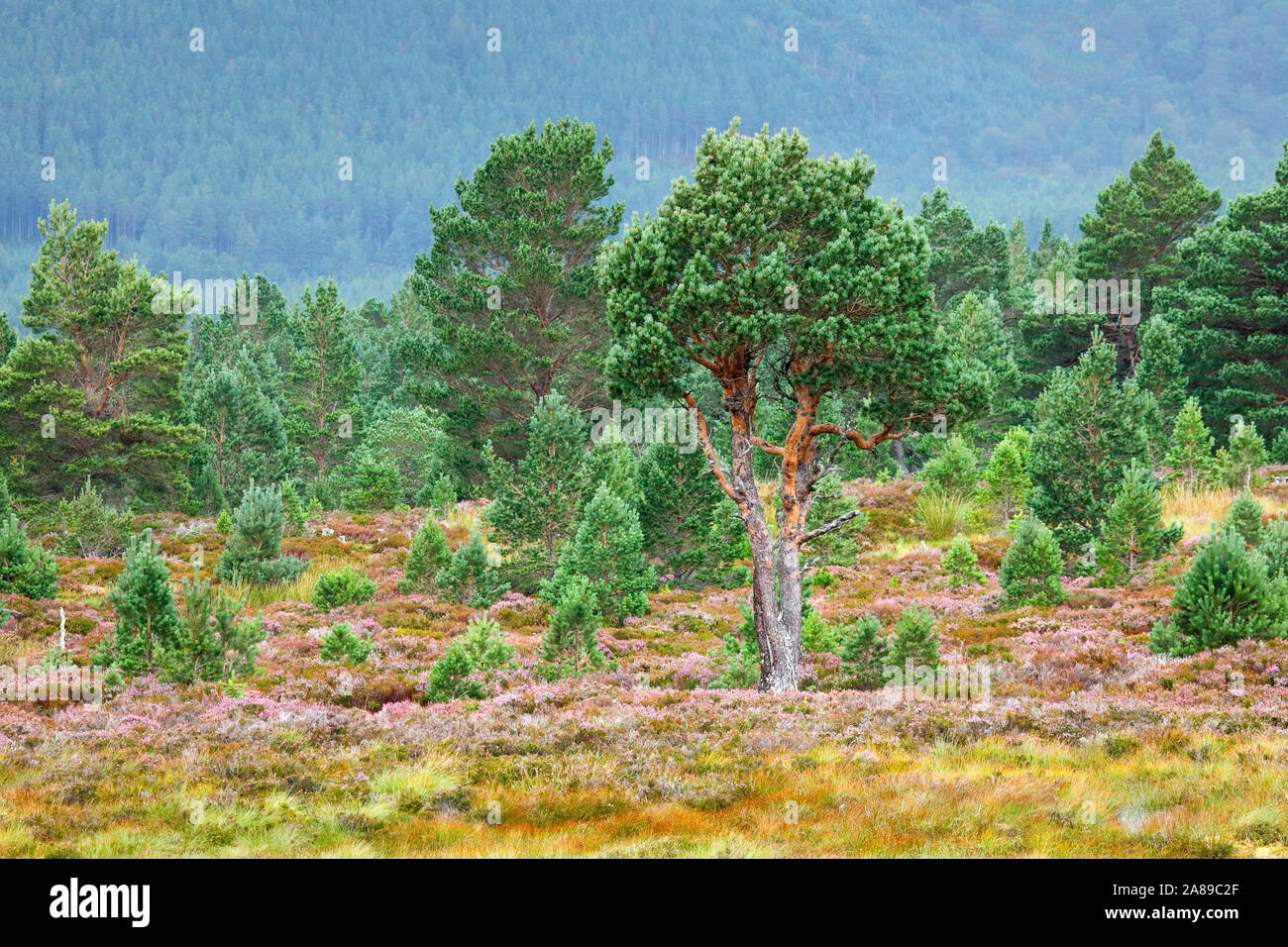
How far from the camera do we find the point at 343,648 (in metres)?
18.4

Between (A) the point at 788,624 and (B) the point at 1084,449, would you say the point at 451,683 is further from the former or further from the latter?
(B) the point at 1084,449

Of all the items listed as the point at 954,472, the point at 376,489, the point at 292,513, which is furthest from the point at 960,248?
the point at 292,513

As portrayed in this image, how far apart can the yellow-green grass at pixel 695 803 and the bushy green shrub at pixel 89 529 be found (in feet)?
81.4

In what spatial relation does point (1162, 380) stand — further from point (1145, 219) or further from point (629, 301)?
point (629, 301)

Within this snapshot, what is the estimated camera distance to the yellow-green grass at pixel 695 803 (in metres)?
7.98

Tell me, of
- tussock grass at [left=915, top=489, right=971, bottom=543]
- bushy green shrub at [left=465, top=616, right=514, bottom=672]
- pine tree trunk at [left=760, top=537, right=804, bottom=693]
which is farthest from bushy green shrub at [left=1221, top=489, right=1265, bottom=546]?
bushy green shrub at [left=465, top=616, right=514, bottom=672]

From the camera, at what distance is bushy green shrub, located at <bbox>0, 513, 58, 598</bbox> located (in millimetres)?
22188

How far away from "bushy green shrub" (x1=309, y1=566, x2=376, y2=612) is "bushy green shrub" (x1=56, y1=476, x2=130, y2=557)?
540 inches

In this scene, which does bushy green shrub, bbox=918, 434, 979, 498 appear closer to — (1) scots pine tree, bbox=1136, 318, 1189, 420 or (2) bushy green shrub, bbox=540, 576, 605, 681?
(1) scots pine tree, bbox=1136, 318, 1189, 420

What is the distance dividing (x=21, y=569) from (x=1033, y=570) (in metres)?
25.6

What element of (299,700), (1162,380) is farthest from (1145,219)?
(299,700)

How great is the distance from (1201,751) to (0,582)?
83.0 feet

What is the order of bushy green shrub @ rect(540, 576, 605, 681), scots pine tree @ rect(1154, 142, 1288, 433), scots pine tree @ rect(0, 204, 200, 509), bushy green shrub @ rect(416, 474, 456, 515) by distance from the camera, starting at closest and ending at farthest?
1. bushy green shrub @ rect(540, 576, 605, 681)
2. bushy green shrub @ rect(416, 474, 456, 515)
3. scots pine tree @ rect(0, 204, 200, 509)
4. scots pine tree @ rect(1154, 142, 1288, 433)

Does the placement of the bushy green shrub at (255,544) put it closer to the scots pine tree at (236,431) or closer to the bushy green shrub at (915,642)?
the bushy green shrub at (915,642)
